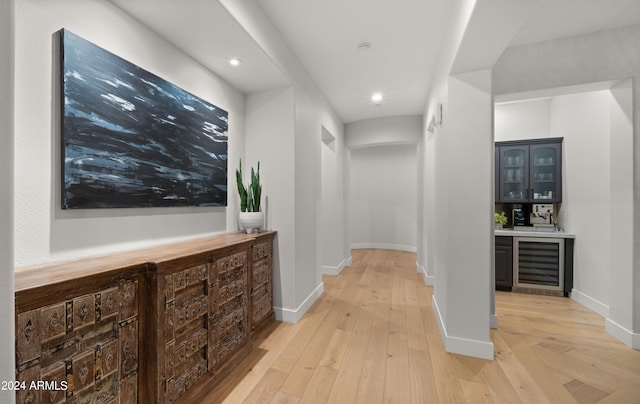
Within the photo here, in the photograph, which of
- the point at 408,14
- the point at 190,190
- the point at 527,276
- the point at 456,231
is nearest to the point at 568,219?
the point at 527,276

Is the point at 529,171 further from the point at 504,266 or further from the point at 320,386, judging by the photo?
the point at 320,386

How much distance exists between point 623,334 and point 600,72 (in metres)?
2.34

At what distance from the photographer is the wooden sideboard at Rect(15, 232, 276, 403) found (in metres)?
0.93

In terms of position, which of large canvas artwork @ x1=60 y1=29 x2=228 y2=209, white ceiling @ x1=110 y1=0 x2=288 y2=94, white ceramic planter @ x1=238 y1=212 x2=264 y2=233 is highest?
white ceiling @ x1=110 y1=0 x2=288 y2=94

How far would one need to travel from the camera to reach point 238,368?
188 centimetres

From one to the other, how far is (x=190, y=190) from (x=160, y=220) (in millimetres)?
335

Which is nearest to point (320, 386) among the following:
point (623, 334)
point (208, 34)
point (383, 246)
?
point (208, 34)

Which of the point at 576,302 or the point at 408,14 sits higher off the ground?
the point at 408,14

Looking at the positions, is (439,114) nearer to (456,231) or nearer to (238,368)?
(456,231)

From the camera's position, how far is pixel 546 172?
361 cm

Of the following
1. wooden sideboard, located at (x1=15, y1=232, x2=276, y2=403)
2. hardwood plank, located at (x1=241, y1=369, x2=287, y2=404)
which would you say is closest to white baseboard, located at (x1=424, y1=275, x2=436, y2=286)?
hardwood plank, located at (x1=241, y1=369, x2=287, y2=404)

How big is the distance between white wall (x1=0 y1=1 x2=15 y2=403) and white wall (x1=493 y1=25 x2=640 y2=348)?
3256 mm

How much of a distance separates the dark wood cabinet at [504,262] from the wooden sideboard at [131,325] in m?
3.44

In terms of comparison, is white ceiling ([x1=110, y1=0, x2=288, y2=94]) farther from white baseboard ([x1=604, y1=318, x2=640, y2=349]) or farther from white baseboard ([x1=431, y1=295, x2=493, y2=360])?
white baseboard ([x1=604, y1=318, x2=640, y2=349])
